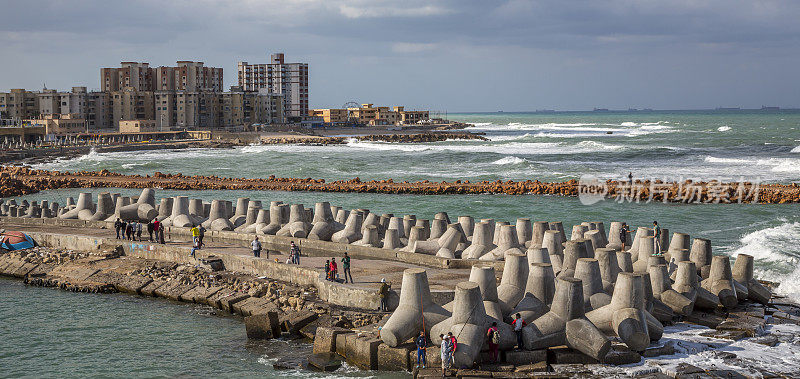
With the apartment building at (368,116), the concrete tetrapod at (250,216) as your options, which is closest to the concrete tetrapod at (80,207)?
the concrete tetrapod at (250,216)

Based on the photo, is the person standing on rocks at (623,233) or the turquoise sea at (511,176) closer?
the turquoise sea at (511,176)

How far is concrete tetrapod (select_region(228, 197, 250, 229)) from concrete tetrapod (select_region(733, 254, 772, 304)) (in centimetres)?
1466

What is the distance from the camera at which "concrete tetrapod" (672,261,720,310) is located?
57.2 feet

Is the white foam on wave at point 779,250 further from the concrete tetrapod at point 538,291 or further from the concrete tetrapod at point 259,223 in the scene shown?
the concrete tetrapod at point 259,223

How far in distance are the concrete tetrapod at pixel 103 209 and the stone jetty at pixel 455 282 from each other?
1.50 ft

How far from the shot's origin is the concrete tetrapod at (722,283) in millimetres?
17750

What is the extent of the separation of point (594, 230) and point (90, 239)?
47.2ft

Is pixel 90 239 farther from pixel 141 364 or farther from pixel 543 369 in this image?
pixel 543 369

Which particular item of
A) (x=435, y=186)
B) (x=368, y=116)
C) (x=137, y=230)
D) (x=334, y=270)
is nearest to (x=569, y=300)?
(x=334, y=270)

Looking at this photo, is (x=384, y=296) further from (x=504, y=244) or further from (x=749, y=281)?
(x=749, y=281)

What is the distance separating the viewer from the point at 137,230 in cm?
2472

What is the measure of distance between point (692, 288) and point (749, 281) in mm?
2209

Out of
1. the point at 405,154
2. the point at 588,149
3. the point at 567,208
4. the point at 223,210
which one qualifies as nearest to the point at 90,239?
the point at 223,210

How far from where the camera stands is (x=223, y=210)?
2667cm
